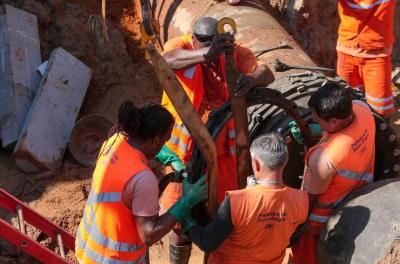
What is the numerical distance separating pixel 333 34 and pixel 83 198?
4270mm

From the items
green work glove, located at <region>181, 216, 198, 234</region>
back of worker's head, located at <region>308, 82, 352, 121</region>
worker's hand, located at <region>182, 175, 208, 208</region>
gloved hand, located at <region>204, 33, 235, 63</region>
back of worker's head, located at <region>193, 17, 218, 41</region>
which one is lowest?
green work glove, located at <region>181, 216, 198, 234</region>

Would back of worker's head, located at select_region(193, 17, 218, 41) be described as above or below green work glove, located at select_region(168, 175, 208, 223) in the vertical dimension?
above

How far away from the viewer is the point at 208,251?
3.20 metres

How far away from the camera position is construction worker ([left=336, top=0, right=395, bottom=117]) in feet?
18.1

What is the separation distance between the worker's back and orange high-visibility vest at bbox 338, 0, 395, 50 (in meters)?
2.82

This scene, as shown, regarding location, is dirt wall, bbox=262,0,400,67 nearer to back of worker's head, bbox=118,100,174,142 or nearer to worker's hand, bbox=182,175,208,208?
worker's hand, bbox=182,175,208,208

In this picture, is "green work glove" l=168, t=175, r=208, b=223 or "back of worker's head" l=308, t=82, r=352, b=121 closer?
"green work glove" l=168, t=175, r=208, b=223

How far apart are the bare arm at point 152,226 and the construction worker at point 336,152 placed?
97 cm

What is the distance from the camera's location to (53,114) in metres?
5.98

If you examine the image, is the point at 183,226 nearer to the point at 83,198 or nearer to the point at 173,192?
the point at 173,192

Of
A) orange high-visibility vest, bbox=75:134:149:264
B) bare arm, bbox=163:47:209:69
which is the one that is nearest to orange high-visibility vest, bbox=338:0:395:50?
bare arm, bbox=163:47:209:69

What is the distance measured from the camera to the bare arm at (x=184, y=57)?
4.11 m

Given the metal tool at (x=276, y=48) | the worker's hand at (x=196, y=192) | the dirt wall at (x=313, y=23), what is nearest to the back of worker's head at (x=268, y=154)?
the worker's hand at (x=196, y=192)

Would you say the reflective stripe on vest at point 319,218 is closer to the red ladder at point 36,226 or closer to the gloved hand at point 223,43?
the gloved hand at point 223,43
